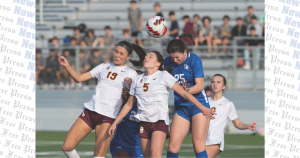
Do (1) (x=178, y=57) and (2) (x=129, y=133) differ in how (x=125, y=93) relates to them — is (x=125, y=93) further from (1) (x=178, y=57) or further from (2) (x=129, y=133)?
(1) (x=178, y=57)

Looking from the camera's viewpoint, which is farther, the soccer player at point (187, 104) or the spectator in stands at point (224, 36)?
the spectator in stands at point (224, 36)

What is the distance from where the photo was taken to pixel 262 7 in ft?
61.4

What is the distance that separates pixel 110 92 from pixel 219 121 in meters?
1.76

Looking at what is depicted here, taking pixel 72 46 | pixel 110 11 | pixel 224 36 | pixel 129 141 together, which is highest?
pixel 110 11

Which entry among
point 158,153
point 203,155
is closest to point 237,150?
point 203,155

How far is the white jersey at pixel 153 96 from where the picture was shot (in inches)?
236

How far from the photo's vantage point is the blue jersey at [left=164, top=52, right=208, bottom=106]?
20.9ft

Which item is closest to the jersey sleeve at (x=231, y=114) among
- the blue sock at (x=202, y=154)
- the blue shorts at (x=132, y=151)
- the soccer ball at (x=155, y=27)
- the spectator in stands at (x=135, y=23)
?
the blue sock at (x=202, y=154)

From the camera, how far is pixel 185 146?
424 inches

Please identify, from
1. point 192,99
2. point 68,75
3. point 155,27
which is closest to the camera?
point 192,99

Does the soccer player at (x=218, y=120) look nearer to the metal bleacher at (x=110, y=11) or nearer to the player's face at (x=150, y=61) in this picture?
the player's face at (x=150, y=61)

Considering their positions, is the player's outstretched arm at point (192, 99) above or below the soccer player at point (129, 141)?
above

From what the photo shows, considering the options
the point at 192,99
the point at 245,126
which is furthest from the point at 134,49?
the point at 245,126

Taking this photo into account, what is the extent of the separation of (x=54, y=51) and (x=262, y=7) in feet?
30.4
